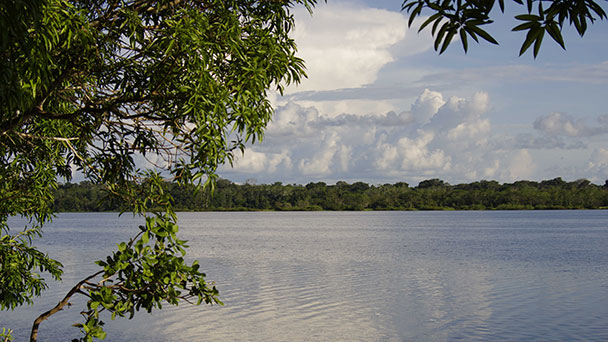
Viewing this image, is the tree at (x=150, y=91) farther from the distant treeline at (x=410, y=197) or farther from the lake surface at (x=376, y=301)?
the distant treeline at (x=410, y=197)

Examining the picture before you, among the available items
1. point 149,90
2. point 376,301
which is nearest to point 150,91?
point 149,90

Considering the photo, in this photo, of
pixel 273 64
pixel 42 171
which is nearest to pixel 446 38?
pixel 273 64

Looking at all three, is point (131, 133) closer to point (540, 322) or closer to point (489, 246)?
point (540, 322)

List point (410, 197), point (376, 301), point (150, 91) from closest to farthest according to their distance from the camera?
point (150, 91), point (376, 301), point (410, 197)

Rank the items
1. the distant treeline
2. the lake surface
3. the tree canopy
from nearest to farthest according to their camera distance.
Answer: the tree canopy, the lake surface, the distant treeline

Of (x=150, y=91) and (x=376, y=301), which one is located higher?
(x=150, y=91)

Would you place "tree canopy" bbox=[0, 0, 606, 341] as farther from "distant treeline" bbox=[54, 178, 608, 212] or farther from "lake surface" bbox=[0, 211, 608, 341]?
"distant treeline" bbox=[54, 178, 608, 212]

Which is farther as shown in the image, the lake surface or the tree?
the lake surface

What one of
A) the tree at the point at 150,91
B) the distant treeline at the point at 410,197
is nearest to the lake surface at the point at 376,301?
the tree at the point at 150,91

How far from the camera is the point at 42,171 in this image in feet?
25.1

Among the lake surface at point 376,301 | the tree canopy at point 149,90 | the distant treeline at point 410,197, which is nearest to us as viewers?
the tree canopy at point 149,90

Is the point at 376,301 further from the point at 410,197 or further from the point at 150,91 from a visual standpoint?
the point at 410,197

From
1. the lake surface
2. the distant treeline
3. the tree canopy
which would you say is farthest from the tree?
the distant treeline

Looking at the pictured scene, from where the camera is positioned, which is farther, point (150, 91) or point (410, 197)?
point (410, 197)
